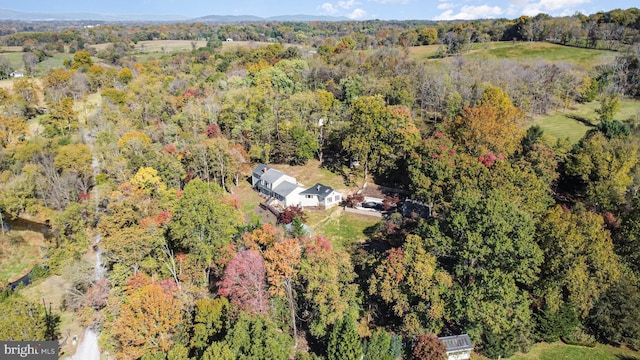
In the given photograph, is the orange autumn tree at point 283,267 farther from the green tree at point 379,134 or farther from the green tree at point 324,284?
the green tree at point 379,134

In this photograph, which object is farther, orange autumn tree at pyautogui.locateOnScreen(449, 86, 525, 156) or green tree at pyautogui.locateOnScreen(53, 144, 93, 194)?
green tree at pyautogui.locateOnScreen(53, 144, 93, 194)

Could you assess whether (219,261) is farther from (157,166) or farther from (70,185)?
(70,185)

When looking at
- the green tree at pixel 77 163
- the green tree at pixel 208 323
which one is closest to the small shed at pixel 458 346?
the green tree at pixel 208 323

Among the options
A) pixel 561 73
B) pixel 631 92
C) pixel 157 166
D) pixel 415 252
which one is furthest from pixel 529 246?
pixel 631 92

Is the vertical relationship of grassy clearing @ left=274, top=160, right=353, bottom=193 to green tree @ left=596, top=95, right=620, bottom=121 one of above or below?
below

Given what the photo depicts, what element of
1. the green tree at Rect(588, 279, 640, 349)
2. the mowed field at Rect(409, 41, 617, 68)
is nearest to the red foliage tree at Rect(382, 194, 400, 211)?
the green tree at Rect(588, 279, 640, 349)

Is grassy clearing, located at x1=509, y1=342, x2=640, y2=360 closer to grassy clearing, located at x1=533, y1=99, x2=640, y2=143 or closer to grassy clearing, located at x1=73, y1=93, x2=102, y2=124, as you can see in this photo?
grassy clearing, located at x1=533, y1=99, x2=640, y2=143
